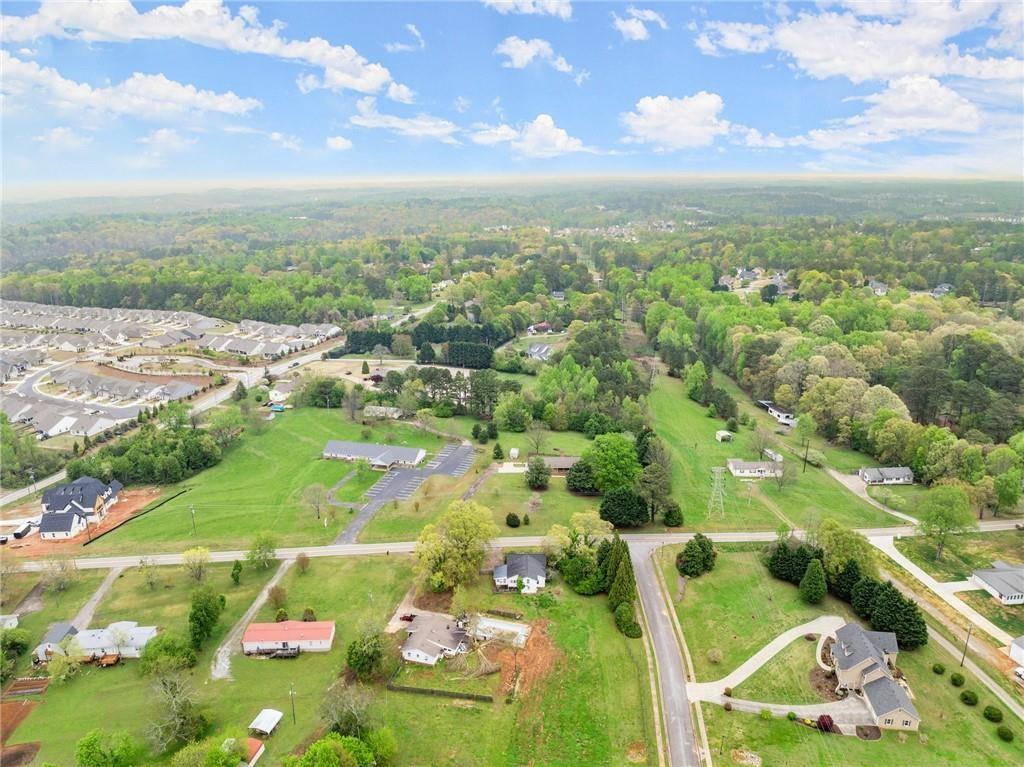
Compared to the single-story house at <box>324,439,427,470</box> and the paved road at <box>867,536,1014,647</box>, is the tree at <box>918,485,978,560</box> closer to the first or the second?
the paved road at <box>867,536,1014,647</box>

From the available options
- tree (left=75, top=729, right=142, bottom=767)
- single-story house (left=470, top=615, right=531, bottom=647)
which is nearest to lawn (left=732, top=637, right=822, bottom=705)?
single-story house (left=470, top=615, right=531, bottom=647)

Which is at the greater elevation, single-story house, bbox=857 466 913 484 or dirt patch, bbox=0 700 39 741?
single-story house, bbox=857 466 913 484

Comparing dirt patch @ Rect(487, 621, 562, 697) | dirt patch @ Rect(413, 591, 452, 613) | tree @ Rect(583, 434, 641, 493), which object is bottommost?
dirt patch @ Rect(487, 621, 562, 697)

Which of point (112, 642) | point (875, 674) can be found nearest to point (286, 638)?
point (112, 642)

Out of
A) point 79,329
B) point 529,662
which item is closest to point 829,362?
point 529,662

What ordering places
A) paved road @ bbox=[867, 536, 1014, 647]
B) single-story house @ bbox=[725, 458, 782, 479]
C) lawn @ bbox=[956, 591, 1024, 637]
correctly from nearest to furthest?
paved road @ bbox=[867, 536, 1014, 647]
lawn @ bbox=[956, 591, 1024, 637]
single-story house @ bbox=[725, 458, 782, 479]

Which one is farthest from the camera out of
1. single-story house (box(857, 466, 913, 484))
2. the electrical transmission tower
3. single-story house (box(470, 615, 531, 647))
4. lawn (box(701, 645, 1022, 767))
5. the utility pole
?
single-story house (box(857, 466, 913, 484))

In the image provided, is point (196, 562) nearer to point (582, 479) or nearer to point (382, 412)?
point (582, 479)
